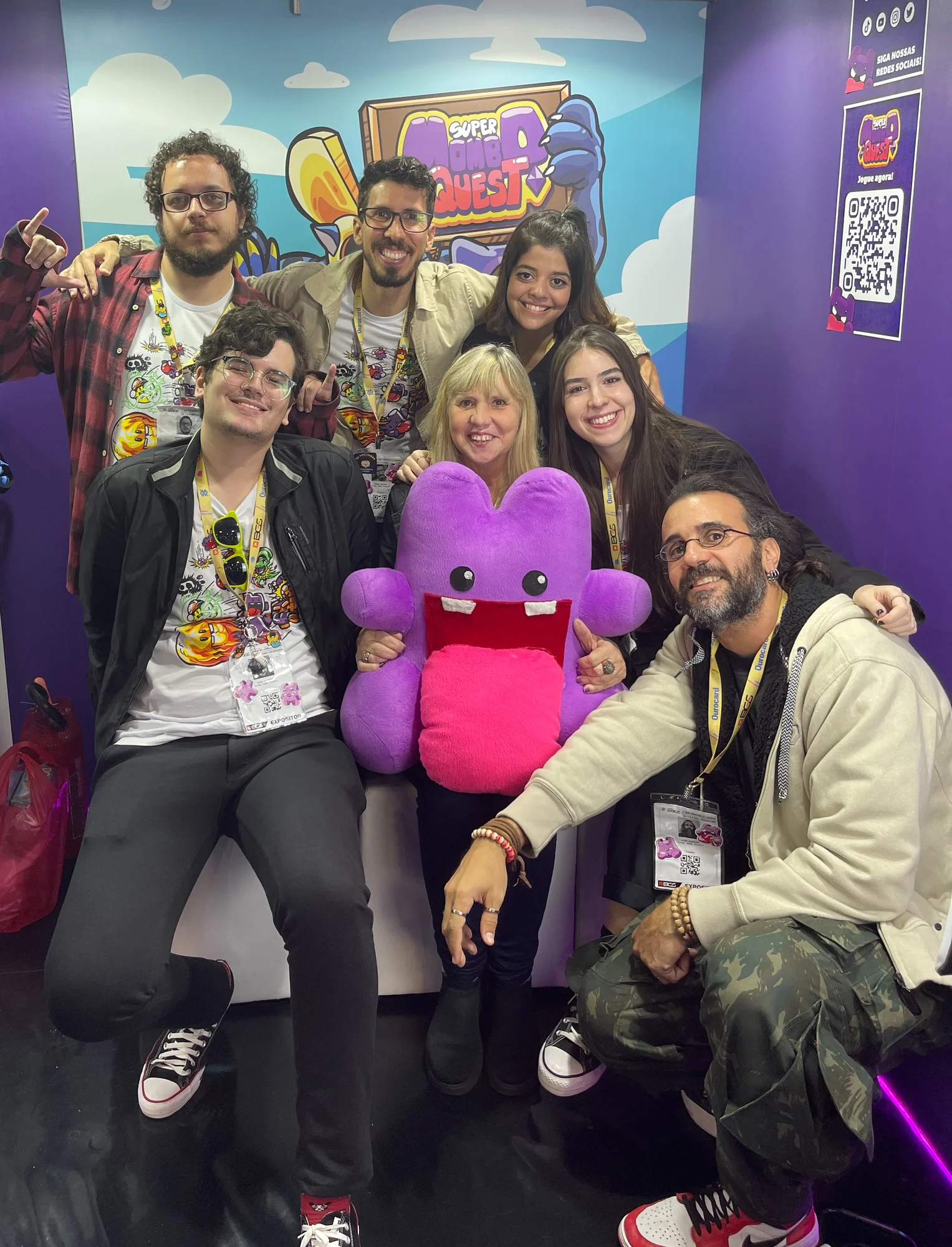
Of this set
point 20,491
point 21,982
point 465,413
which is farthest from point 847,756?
point 20,491

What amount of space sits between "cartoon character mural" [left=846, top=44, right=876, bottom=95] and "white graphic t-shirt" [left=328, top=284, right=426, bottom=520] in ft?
4.06

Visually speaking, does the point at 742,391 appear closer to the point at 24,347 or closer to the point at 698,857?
the point at 698,857

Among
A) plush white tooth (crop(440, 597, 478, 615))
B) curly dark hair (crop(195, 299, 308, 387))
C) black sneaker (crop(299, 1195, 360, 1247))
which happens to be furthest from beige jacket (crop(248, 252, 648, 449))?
black sneaker (crop(299, 1195, 360, 1247))

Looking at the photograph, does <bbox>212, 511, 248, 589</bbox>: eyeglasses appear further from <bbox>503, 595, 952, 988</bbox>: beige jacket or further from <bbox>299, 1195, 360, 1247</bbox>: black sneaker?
<bbox>299, 1195, 360, 1247</bbox>: black sneaker

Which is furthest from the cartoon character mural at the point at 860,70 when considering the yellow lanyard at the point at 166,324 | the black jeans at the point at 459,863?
the black jeans at the point at 459,863

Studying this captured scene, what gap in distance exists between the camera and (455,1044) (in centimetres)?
234

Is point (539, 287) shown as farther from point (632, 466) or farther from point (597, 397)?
point (632, 466)

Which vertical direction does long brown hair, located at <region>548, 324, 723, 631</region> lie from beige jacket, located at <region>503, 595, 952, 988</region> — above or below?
above

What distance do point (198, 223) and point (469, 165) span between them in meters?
1.04

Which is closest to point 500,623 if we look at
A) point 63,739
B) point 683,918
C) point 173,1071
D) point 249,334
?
point 683,918

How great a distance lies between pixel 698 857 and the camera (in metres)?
2.19

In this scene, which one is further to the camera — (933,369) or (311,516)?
(311,516)

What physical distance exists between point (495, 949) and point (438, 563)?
87cm

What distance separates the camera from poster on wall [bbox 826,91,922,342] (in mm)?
2320
